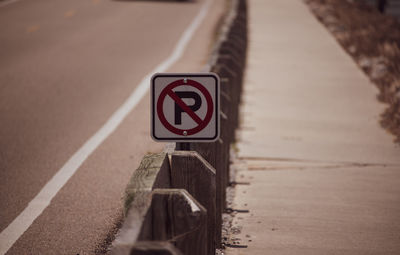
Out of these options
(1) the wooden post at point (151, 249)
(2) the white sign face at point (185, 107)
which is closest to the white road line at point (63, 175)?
(2) the white sign face at point (185, 107)

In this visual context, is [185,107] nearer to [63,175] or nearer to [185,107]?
[185,107]

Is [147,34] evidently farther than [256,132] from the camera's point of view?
Yes

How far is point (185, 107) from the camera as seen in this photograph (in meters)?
4.02

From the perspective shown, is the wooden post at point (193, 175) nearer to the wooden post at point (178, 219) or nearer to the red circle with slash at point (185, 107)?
the red circle with slash at point (185, 107)

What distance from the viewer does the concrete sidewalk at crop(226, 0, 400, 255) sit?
4.92 metres

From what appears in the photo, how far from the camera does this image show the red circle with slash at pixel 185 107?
157 inches

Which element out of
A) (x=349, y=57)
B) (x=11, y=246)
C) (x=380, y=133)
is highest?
(x=349, y=57)

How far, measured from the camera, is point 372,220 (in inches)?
209

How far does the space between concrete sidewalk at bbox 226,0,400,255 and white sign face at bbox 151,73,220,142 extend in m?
1.03

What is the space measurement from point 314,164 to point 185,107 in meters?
3.33

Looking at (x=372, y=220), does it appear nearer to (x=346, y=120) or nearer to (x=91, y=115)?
(x=346, y=120)

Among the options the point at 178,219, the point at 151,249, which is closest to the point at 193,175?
the point at 178,219

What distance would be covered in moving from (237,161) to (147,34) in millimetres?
11013

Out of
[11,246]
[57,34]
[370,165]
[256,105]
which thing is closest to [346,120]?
[256,105]
